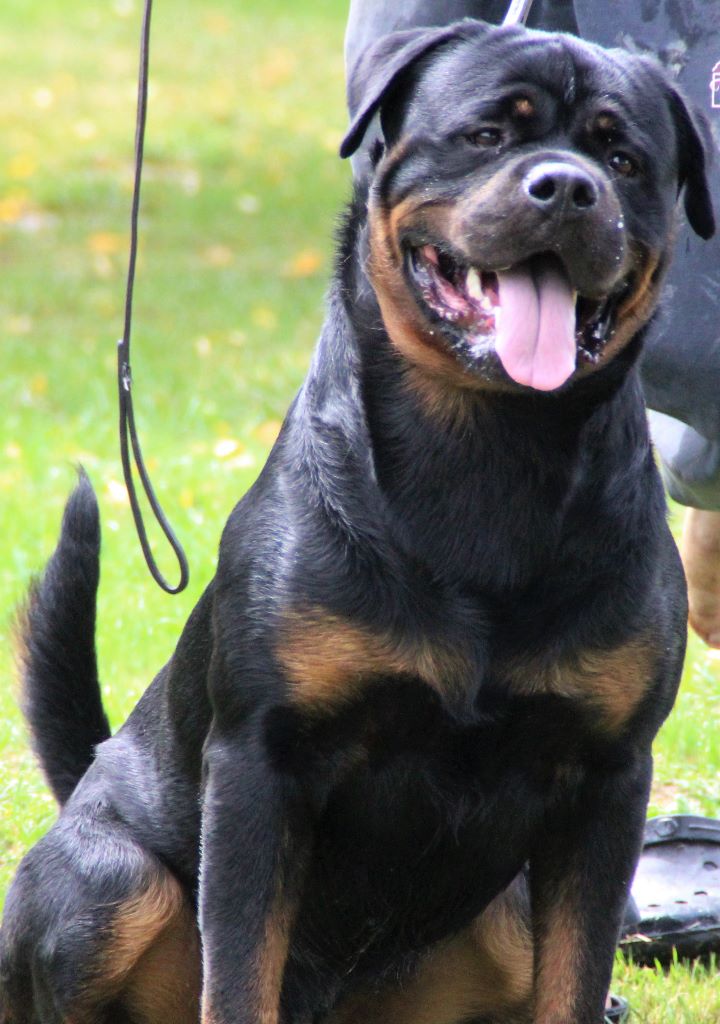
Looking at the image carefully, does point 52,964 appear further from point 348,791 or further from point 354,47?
point 354,47

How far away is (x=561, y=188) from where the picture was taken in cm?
267

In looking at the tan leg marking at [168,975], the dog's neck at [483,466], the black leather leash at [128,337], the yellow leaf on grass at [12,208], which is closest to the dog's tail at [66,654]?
the black leather leash at [128,337]

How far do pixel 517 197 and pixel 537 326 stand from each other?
220 mm

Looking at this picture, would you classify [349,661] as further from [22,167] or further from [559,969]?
[22,167]

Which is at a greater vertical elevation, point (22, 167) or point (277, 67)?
point (22, 167)

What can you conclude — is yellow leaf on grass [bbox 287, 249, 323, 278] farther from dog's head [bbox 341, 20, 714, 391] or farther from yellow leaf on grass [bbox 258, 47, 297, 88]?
dog's head [bbox 341, 20, 714, 391]

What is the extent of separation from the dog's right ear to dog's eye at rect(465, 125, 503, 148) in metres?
0.18

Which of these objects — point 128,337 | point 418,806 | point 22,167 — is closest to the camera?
point 418,806

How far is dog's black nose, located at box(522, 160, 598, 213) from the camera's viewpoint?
2.67 m

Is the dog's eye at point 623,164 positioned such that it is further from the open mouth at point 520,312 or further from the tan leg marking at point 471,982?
the tan leg marking at point 471,982

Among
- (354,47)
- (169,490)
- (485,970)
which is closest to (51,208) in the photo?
(169,490)

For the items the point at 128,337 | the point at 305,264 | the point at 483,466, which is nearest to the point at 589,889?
the point at 483,466

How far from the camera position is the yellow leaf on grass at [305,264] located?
11.3 meters

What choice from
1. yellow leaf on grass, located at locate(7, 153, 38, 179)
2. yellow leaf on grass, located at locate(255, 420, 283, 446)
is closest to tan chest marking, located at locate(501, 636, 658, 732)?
yellow leaf on grass, located at locate(255, 420, 283, 446)
